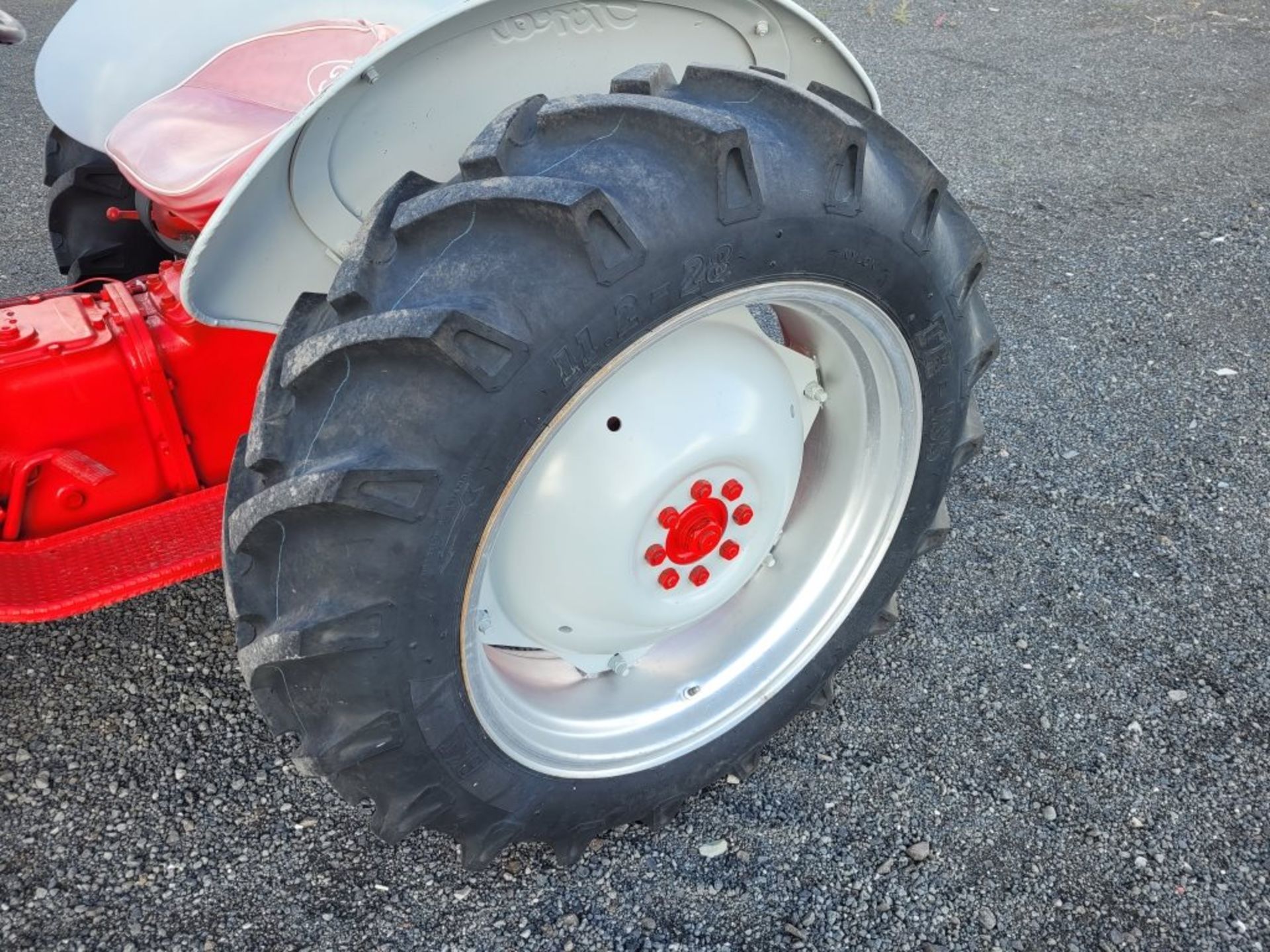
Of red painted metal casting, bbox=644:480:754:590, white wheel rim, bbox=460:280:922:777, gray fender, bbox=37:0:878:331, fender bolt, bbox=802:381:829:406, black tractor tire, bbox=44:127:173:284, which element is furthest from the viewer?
black tractor tire, bbox=44:127:173:284

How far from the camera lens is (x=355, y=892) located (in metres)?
1.80

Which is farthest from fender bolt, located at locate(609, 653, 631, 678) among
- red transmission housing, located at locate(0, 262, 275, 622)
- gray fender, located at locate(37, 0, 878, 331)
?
gray fender, located at locate(37, 0, 878, 331)

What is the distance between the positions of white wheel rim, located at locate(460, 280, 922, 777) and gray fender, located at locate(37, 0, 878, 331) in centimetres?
40

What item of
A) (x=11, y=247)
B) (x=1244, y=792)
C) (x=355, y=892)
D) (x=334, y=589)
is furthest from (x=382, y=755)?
(x=11, y=247)

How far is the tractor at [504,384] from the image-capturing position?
1.30m

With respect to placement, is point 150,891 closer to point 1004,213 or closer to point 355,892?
point 355,892

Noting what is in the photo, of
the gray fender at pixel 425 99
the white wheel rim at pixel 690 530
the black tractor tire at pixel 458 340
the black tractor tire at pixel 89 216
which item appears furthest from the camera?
the black tractor tire at pixel 89 216

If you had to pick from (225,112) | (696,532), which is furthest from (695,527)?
(225,112)

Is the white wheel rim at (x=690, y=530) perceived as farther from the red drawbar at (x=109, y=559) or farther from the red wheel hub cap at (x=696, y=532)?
the red drawbar at (x=109, y=559)

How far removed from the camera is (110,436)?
1.82 m

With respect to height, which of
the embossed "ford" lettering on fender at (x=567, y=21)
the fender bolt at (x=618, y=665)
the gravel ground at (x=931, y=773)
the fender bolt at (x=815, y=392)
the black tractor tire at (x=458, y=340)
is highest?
the embossed "ford" lettering on fender at (x=567, y=21)

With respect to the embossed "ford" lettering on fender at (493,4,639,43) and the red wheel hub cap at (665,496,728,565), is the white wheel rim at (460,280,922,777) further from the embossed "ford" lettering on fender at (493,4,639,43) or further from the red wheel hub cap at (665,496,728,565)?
the embossed "ford" lettering on fender at (493,4,639,43)

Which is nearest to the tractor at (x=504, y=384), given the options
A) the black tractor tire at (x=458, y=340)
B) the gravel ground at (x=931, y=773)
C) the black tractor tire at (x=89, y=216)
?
the black tractor tire at (x=458, y=340)

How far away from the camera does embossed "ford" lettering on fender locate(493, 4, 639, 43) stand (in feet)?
4.91
